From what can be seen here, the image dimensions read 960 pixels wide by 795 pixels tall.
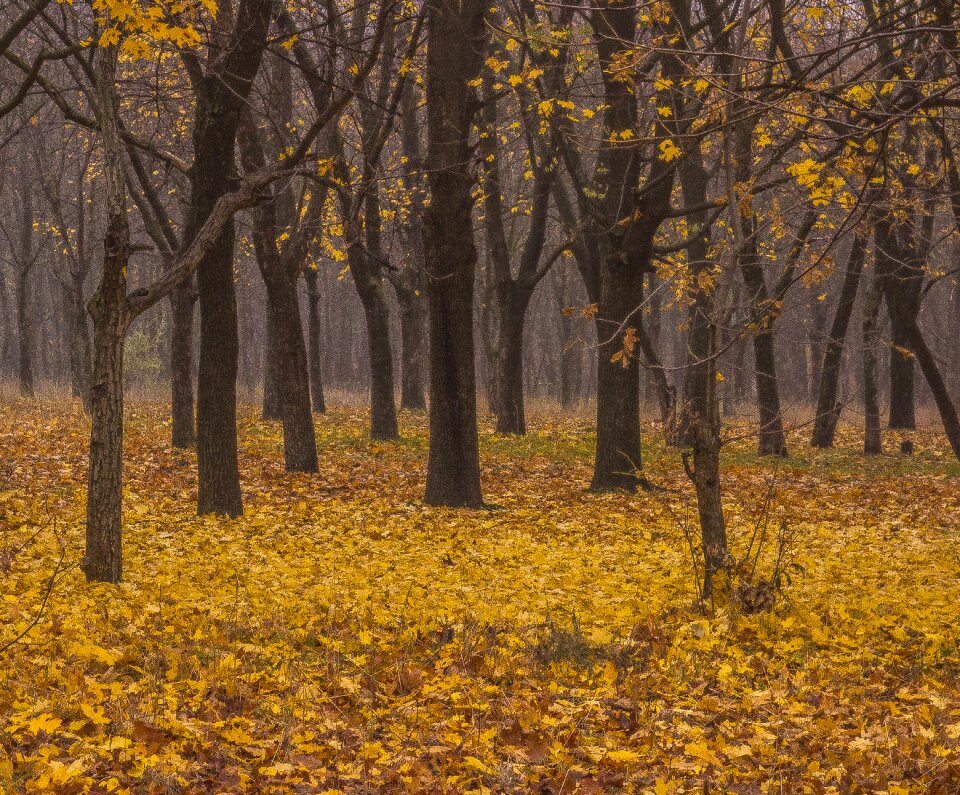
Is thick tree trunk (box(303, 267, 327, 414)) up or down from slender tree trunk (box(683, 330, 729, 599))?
up

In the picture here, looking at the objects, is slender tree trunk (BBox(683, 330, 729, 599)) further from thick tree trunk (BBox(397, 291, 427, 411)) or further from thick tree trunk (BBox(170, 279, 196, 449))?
thick tree trunk (BBox(397, 291, 427, 411))

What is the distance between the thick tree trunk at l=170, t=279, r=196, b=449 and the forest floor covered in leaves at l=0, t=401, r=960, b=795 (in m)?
3.80

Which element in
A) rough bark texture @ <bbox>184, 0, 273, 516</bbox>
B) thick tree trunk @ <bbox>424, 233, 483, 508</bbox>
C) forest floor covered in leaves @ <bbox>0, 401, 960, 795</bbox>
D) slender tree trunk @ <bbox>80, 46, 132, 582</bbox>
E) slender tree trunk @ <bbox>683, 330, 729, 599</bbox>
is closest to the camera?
forest floor covered in leaves @ <bbox>0, 401, 960, 795</bbox>

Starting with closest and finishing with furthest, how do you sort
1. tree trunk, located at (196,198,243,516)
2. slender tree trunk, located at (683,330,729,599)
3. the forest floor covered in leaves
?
1. the forest floor covered in leaves
2. slender tree trunk, located at (683,330,729,599)
3. tree trunk, located at (196,198,243,516)

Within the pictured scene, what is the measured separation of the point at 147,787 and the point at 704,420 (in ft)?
14.4

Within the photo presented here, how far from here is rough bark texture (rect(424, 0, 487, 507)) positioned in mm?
10732

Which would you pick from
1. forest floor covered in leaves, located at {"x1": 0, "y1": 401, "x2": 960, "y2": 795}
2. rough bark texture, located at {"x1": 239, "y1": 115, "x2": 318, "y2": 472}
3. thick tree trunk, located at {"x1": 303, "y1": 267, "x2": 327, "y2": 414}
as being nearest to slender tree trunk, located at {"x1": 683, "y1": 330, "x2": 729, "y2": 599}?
forest floor covered in leaves, located at {"x1": 0, "y1": 401, "x2": 960, "y2": 795}

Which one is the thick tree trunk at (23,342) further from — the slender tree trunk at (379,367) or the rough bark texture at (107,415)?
the rough bark texture at (107,415)

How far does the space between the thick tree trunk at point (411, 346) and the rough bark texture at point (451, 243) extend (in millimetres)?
10739

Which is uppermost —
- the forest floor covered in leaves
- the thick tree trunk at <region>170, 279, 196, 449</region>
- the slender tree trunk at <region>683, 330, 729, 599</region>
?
the thick tree trunk at <region>170, 279, 196, 449</region>

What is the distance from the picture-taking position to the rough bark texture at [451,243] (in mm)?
10732

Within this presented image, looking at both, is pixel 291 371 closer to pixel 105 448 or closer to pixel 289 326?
pixel 289 326

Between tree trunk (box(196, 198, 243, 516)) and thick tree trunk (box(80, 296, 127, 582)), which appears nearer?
thick tree trunk (box(80, 296, 127, 582))

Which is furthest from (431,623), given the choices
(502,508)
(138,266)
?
(138,266)
